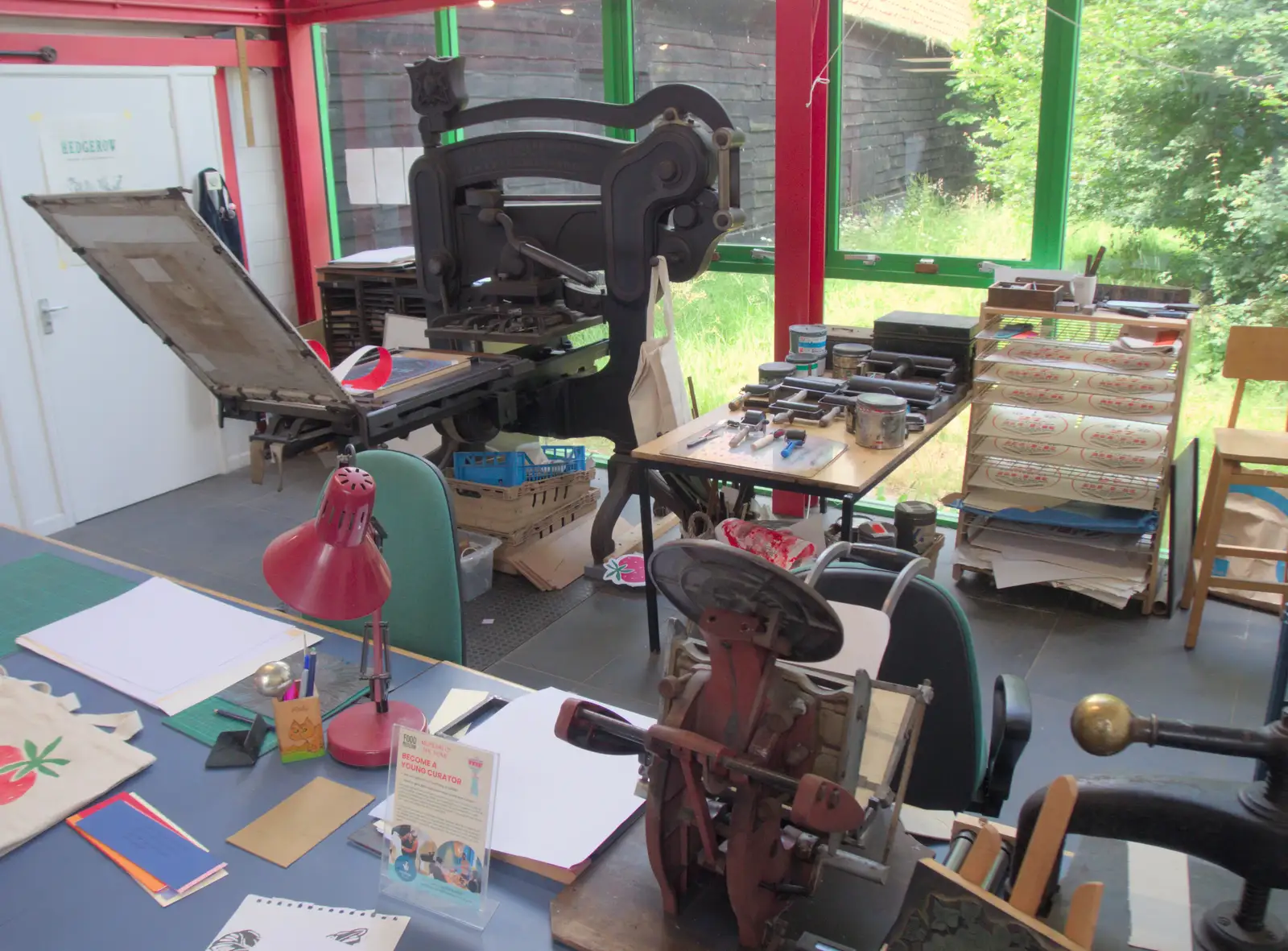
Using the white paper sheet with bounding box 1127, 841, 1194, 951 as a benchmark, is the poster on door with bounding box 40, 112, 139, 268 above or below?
above

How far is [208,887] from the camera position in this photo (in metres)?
1.37

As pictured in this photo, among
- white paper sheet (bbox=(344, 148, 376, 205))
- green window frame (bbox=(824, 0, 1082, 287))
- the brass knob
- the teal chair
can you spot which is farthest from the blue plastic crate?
the brass knob

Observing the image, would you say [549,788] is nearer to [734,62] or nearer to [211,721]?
[211,721]

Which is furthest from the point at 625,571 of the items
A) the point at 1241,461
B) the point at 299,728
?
the point at 299,728

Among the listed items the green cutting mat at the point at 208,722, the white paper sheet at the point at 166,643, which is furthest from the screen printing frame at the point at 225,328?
the green cutting mat at the point at 208,722

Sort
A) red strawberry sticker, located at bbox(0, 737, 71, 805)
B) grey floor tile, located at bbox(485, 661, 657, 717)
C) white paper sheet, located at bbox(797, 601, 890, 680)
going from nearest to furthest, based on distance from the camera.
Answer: white paper sheet, located at bbox(797, 601, 890, 680), red strawberry sticker, located at bbox(0, 737, 71, 805), grey floor tile, located at bbox(485, 661, 657, 717)

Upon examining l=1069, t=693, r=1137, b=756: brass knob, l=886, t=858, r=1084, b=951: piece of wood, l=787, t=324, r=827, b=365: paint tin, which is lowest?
l=886, t=858, r=1084, b=951: piece of wood

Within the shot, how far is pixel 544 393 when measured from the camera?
12.6 ft

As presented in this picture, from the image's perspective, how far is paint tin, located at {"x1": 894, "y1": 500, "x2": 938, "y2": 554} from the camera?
3.29 meters

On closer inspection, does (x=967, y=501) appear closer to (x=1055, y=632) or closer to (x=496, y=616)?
(x=1055, y=632)

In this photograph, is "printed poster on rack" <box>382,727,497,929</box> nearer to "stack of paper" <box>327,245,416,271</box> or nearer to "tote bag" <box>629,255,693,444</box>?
"tote bag" <box>629,255,693,444</box>

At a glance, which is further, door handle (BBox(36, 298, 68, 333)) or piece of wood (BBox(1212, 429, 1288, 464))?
door handle (BBox(36, 298, 68, 333))

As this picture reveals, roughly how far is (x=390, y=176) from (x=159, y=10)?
1.25m

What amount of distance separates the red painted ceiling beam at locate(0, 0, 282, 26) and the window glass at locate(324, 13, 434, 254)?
36 cm
